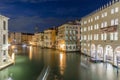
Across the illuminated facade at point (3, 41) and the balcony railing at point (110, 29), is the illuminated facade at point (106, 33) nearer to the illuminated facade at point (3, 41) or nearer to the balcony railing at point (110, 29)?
the balcony railing at point (110, 29)

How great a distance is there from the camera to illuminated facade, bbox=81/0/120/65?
40094 millimetres

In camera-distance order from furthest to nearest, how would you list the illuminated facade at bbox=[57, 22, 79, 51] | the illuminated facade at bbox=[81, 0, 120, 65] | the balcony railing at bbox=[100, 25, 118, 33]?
the illuminated facade at bbox=[57, 22, 79, 51]
the balcony railing at bbox=[100, 25, 118, 33]
the illuminated facade at bbox=[81, 0, 120, 65]

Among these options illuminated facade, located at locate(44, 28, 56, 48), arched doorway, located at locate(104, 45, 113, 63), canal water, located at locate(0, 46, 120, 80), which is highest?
illuminated facade, located at locate(44, 28, 56, 48)

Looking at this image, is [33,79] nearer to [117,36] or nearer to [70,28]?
[117,36]

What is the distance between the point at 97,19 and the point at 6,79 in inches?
1342

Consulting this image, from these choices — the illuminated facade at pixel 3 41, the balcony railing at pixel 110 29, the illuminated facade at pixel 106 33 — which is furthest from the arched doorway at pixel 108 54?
the illuminated facade at pixel 3 41

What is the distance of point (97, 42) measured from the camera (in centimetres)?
5284

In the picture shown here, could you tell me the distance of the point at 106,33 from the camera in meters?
45.8

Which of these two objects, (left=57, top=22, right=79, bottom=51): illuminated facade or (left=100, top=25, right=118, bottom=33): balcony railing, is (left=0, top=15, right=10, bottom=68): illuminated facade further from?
(left=57, top=22, right=79, bottom=51): illuminated facade

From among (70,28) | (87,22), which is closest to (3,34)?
(87,22)

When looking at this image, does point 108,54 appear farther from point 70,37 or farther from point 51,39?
point 51,39

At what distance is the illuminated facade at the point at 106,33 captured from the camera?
1578 inches

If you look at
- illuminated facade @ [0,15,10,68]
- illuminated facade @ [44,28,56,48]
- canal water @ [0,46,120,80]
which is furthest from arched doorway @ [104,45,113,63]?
illuminated facade @ [44,28,56,48]

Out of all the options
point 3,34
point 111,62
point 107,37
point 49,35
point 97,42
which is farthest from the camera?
point 49,35
